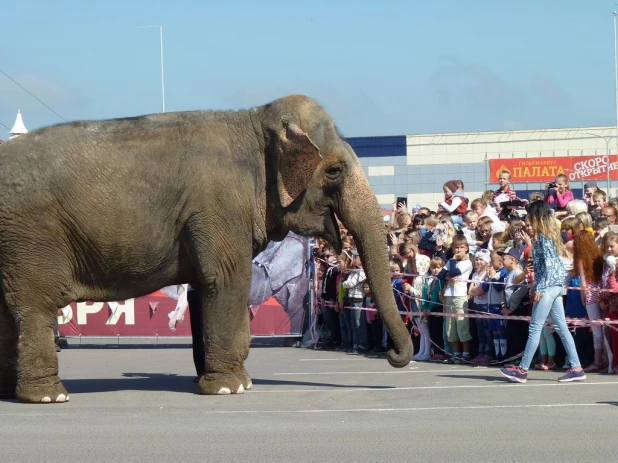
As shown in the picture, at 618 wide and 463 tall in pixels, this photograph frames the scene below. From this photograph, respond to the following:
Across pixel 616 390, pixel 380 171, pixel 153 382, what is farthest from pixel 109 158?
pixel 380 171

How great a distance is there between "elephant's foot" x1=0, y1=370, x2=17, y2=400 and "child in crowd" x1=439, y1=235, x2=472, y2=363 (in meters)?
7.09

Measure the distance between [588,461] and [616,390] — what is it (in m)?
4.63

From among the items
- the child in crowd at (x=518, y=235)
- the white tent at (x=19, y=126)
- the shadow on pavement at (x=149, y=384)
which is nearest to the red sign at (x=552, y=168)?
the white tent at (x=19, y=126)

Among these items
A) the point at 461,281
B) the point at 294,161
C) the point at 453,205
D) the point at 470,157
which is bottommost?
the point at 461,281

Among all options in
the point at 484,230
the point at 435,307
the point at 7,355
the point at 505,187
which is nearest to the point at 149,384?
the point at 7,355

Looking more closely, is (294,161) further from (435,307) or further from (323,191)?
(435,307)

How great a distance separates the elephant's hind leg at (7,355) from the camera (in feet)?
40.2

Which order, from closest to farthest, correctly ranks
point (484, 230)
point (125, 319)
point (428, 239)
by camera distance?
point (484, 230), point (428, 239), point (125, 319)

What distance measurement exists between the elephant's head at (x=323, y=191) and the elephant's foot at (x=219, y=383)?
170 centimetres

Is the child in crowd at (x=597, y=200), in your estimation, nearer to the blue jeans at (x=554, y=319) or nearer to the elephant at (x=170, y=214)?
the blue jeans at (x=554, y=319)

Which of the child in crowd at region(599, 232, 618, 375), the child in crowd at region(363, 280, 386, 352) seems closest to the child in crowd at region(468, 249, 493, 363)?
the child in crowd at region(599, 232, 618, 375)

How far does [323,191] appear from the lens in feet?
40.2

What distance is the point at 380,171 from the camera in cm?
7394

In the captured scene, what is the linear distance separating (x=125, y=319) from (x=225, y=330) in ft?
36.0
